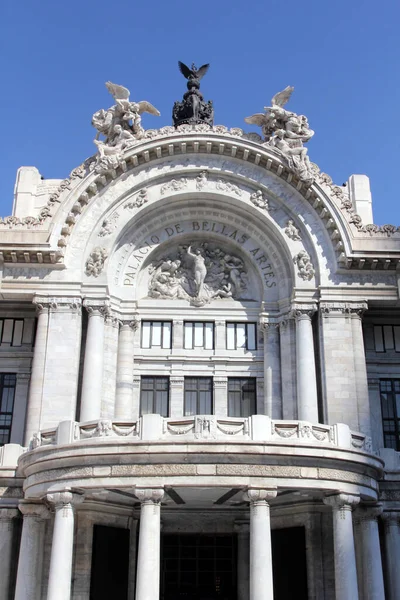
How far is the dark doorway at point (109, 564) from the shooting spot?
28438 mm

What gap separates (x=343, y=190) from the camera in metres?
36.2

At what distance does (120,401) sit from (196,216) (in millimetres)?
9807

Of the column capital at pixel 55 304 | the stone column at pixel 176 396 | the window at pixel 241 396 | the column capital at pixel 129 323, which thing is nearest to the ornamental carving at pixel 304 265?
the window at pixel 241 396

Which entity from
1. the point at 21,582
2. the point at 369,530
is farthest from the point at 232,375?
the point at 21,582

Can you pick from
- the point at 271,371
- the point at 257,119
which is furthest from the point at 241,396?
the point at 257,119

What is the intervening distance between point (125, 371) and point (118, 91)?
1348 cm

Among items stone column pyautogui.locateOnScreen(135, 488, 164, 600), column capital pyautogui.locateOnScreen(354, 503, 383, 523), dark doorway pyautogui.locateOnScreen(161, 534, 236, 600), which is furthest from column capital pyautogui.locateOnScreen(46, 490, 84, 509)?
column capital pyautogui.locateOnScreen(354, 503, 383, 523)

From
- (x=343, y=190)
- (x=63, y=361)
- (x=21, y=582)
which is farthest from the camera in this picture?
(x=343, y=190)

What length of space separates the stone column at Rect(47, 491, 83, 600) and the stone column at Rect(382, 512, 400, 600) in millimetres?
12617

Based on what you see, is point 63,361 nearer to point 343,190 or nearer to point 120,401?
point 120,401

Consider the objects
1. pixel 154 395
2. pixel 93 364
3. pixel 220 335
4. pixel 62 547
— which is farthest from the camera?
pixel 220 335

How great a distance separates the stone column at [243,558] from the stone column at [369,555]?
5150mm

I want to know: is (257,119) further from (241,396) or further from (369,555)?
(369,555)

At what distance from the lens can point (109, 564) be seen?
95.3 ft
